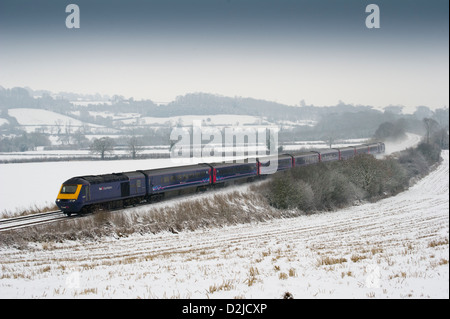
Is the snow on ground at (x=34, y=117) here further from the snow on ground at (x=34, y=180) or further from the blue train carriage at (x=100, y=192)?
→ the blue train carriage at (x=100, y=192)

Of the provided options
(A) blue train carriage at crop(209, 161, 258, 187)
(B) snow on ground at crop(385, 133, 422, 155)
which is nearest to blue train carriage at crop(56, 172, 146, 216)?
(A) blue train carriage at crop(209, 161, 258, 187)

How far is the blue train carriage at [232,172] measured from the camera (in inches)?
1649

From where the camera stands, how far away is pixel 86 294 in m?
11.8

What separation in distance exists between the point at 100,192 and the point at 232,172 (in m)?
16.9

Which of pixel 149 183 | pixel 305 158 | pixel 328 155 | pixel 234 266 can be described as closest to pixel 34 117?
pixel 328 155

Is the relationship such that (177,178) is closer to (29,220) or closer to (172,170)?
(172,170)

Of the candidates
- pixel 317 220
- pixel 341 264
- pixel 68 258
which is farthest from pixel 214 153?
pixel 341 264

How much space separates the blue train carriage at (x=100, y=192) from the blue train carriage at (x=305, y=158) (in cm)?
2530

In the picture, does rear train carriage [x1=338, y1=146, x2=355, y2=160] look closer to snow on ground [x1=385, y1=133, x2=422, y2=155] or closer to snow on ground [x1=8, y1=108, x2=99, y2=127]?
snow on ground [x1=385, y1=133, x2=422, y2=155]

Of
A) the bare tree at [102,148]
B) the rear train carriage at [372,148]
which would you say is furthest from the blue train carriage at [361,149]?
the bare tree at [102,148]

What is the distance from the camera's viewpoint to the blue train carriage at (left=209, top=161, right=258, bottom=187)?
41.9 meters

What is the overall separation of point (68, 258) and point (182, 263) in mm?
6408

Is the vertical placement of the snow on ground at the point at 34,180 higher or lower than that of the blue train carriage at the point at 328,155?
lower

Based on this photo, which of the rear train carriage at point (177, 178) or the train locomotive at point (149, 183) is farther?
the rear train carriage at point (177, 178)
